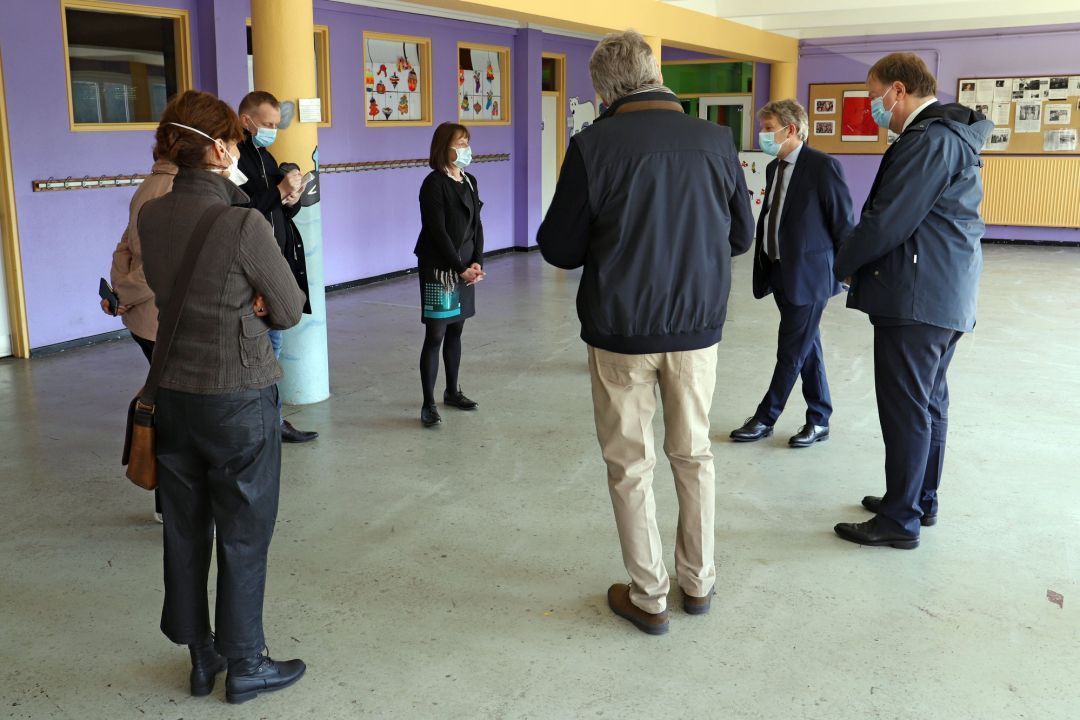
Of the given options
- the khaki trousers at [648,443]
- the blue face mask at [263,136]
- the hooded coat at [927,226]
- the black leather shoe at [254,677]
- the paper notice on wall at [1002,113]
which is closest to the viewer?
the black leather shoe at [254,677]

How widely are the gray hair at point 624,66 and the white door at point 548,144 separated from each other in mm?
9684

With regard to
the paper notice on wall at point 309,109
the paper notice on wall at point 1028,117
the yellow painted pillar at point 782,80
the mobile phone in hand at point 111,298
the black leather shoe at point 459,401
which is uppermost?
the yellow painted pillar at point 782,80

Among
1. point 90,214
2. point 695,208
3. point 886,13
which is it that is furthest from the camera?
point 886,13

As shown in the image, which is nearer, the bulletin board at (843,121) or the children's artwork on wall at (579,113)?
the children's artwork on wall at (579,113)

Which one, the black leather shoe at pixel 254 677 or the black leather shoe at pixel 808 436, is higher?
the black leather shoe at pixel 808 436

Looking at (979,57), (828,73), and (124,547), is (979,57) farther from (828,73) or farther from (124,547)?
(124,547)

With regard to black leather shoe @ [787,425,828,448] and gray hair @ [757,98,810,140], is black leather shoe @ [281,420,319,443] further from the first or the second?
gray hair @ [757,98,810,140]

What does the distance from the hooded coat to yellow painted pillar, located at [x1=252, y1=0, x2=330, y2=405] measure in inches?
107

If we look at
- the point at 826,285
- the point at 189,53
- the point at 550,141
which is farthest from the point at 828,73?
the point at 826,285

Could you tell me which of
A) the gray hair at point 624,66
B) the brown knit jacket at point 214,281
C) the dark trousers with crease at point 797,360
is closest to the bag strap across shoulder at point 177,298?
the brown knit jacket at point 214,281

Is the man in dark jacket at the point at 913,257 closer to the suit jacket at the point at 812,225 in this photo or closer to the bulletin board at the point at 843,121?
the suit jacket at the point at 812,225

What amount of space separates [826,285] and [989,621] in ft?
5.97

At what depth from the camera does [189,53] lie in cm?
719

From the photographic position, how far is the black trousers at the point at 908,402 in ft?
10.7
